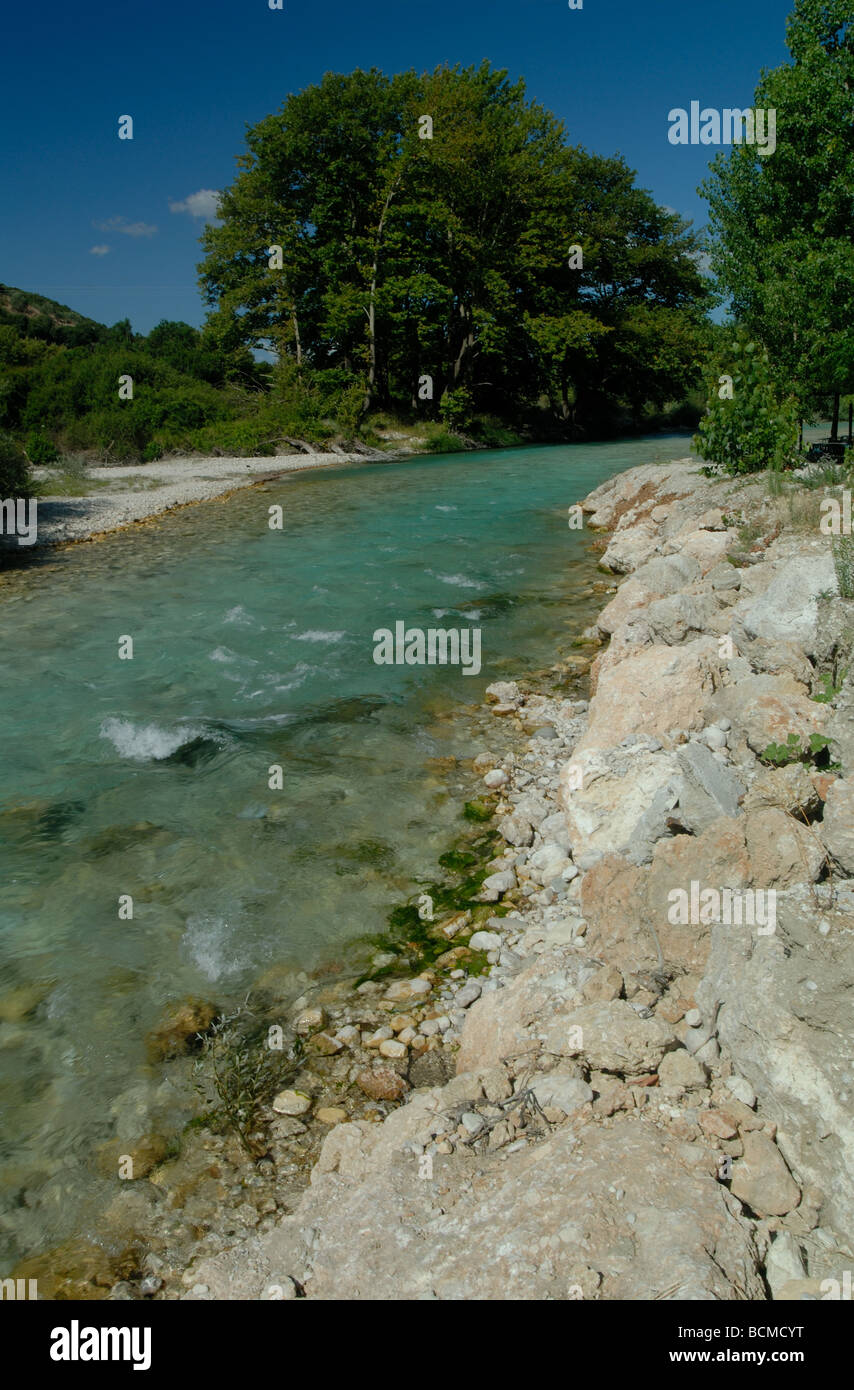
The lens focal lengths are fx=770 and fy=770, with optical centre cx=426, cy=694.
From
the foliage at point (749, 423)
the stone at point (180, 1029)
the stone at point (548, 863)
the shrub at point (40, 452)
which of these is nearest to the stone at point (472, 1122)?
the stone at point (180, 1029)

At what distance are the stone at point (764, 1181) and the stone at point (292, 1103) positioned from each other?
2.11m

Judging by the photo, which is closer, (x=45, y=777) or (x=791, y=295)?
(x=45, y=777)

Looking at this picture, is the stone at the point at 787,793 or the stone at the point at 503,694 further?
the stone at the point at 503,694

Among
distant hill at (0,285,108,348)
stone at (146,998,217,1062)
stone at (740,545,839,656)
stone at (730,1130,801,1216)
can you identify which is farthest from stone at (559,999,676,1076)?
distant hill at (0,285,108,348)

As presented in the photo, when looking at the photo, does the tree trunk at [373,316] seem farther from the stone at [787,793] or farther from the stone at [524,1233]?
the stone at [524,1233]

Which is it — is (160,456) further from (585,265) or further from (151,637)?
(585,265)

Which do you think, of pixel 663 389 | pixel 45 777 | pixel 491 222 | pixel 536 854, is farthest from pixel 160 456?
pixel 663 389

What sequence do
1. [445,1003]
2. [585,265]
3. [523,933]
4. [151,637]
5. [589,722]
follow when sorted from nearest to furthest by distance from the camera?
[445,1003]
[523,933]
[589,722]
[151,637]
[585,265]

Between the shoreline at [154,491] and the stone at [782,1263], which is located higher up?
the shoreline at [154,491]

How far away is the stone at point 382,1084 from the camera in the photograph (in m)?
4.01

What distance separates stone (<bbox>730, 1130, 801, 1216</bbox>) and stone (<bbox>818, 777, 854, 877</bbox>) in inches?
60.5

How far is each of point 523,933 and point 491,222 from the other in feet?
133

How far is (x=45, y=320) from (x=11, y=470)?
46964 millimetres

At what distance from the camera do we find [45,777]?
7316 millimetres
